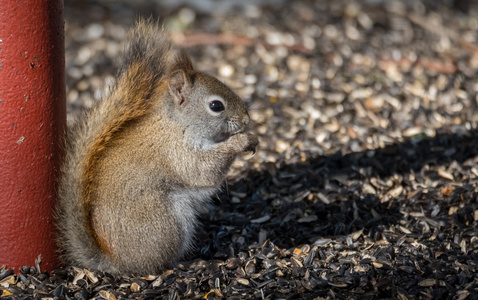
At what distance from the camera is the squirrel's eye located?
2658mm

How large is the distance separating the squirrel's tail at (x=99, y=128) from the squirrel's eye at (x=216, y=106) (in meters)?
0.29

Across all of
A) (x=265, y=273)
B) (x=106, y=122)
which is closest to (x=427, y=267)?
(x=265, y=273)

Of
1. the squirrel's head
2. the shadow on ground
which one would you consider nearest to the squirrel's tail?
the squirrel's head

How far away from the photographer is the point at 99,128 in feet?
7.94

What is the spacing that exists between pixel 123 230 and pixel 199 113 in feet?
2.07

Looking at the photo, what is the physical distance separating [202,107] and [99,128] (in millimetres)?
489

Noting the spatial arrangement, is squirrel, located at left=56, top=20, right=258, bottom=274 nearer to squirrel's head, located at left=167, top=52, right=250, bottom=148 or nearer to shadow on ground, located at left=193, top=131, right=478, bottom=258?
squirrel's head, located at left=167, top=52, right=250, bottom=148

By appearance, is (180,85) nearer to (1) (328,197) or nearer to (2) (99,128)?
(2) (99,128)

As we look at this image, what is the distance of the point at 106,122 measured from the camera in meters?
2.43

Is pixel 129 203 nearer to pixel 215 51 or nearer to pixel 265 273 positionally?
pixel 265 273

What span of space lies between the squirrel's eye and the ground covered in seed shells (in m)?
0.68

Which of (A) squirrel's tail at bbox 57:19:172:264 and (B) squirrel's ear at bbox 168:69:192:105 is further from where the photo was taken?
(B) squirrel's ear at bbox 168:69:192:105

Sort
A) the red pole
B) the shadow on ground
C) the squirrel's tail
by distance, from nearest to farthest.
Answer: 1. the red pole
2. the squirrel's tail
3. the shadow on ground

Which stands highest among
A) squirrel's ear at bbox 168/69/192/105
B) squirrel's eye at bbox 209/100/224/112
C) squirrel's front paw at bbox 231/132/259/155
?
squirrel's ear at bbox 168/69/192/105
